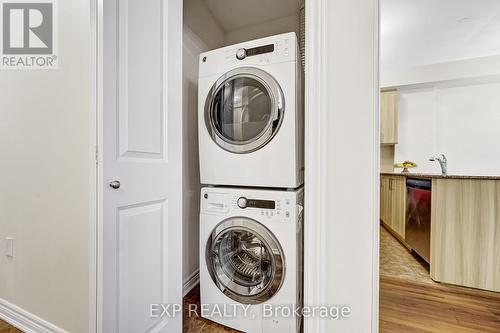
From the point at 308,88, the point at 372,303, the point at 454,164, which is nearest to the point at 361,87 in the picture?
the point at 308,88

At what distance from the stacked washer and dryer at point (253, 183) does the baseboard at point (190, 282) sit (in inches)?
15.0

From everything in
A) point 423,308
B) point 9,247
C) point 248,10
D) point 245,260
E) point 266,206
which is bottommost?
point 423,308

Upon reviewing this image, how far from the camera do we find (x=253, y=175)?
133 cm

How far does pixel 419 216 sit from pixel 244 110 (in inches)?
87.2

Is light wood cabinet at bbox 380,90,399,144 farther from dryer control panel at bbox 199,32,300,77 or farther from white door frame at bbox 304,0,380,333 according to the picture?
white door frame at bbox 304,0,380,333

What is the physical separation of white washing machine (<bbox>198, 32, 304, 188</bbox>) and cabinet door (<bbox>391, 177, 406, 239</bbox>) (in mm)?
2323

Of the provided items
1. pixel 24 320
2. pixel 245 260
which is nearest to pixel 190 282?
pixel 245 260

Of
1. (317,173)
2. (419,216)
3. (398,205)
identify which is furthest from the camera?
(398,205)

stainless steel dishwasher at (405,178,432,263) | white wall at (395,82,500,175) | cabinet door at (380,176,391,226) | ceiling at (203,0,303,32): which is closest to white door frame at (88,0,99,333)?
ceiling at (203,0,303,32)

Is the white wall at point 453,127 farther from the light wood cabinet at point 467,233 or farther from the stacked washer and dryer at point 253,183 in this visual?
the stacked washer and dryer at point 253,183

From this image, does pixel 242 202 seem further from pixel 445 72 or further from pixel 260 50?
pixel 445 72

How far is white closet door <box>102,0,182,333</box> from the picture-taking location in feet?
2.92

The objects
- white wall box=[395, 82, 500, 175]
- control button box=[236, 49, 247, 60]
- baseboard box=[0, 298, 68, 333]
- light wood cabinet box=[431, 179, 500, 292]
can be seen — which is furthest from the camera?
white wall box=[395, 82, 500, 175]

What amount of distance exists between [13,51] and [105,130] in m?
1.06
